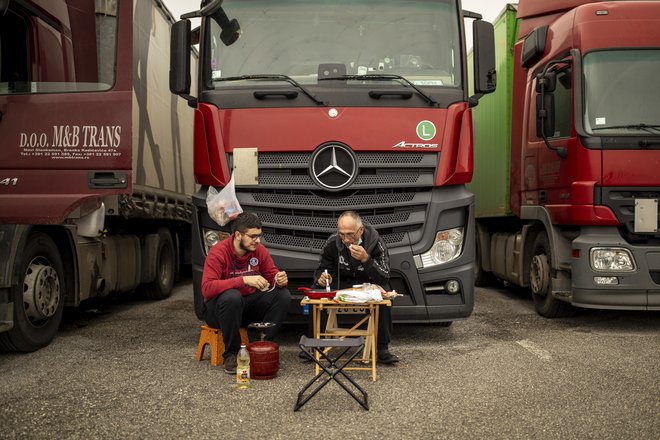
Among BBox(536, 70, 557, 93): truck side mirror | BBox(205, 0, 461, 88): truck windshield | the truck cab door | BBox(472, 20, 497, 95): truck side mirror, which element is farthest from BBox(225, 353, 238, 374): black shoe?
BBox(536, 70, 557, 93): truck side mirror

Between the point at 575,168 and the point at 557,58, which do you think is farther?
the point at 557,58

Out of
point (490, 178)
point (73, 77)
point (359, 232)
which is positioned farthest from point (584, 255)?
point (73, 77)

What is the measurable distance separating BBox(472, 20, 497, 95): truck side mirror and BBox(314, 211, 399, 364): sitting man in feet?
6.15

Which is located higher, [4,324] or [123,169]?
[123,169]

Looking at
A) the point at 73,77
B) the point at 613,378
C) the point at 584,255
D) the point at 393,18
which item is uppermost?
the point at 393,18

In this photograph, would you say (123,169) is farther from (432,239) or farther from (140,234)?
(140,234)

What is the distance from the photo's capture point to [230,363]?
6.20 metres

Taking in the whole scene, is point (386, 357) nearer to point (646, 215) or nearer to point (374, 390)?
point (374, 390)

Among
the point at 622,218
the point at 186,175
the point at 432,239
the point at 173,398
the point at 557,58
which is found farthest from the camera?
the point at 186,175

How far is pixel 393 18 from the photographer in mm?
7438

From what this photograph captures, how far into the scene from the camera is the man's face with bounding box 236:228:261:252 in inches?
251

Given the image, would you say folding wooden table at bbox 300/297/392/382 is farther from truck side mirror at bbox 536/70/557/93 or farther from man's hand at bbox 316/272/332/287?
truck side mirror at bbox 536/70/557/93

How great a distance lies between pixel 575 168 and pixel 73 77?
495 cm

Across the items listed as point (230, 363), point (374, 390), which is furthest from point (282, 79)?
point (374, 390)
